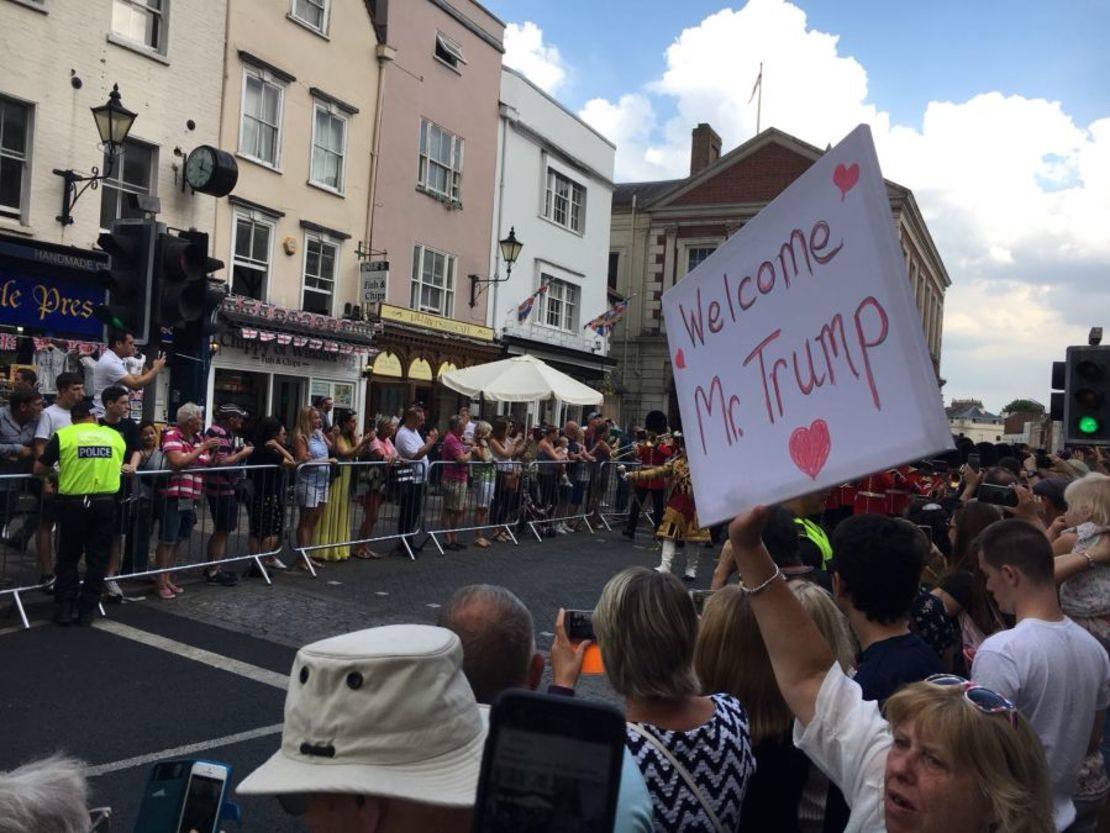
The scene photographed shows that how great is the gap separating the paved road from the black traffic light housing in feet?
15.3

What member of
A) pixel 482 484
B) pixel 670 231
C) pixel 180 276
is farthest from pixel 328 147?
pixel 670 231

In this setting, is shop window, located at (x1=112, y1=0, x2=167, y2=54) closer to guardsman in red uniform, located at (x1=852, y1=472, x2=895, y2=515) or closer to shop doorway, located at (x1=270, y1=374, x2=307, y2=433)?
shop doorway, located at (x1=270, y1=374, x2=307, y2=433)

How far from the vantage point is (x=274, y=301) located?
18141 mm

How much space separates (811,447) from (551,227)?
26417 mm

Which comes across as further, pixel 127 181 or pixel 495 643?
pixel 127 181

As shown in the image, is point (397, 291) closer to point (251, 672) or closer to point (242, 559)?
point (242, 559)

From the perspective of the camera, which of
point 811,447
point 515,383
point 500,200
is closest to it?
point 811,447

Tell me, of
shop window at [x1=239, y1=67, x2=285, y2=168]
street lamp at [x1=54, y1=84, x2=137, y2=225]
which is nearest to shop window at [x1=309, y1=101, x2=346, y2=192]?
shop window at [x1=239, y1=67, x2=285, y2=168]

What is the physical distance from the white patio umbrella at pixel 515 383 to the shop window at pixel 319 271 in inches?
175

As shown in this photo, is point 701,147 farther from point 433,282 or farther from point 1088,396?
point 1088,396

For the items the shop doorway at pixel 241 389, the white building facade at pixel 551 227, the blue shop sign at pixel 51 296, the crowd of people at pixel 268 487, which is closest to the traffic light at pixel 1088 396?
the crowd of people at pixel 268 487

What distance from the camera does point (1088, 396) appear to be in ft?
25.7

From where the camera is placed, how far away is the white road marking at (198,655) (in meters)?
6.33

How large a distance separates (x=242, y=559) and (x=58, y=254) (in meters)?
7.46
